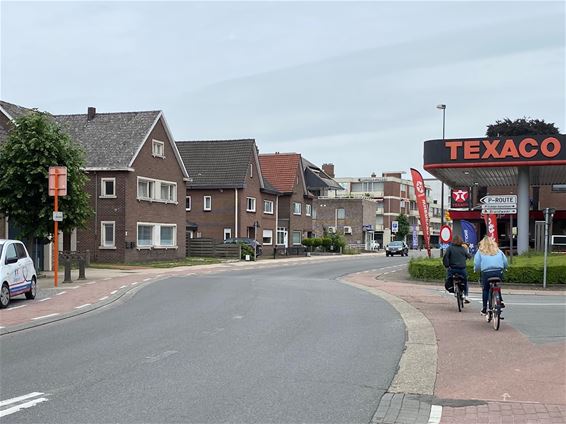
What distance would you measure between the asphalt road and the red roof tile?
4639cm

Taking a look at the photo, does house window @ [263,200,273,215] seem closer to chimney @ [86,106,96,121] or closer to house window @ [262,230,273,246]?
house window @ [262,230,273,246]

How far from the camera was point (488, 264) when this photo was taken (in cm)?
1255

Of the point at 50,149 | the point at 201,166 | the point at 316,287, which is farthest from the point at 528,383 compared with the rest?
the point at 201,166

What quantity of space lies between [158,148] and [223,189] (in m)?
10.5

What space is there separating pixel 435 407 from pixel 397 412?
0.45 m

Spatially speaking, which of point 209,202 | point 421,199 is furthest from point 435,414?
point 209,202

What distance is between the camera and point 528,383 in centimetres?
785

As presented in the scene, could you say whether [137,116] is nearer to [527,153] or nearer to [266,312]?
[527,153]

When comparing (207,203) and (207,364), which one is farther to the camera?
(207,203)

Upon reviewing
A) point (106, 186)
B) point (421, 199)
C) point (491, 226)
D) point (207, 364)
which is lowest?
point (207, 364)

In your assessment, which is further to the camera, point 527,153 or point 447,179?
point 447,179

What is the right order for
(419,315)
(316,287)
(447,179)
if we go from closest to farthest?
(419,315), (316,287), (447,179)

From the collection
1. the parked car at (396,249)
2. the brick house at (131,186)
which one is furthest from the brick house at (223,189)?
the parked car at (396,249)

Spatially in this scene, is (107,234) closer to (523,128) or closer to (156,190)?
(156,190)
